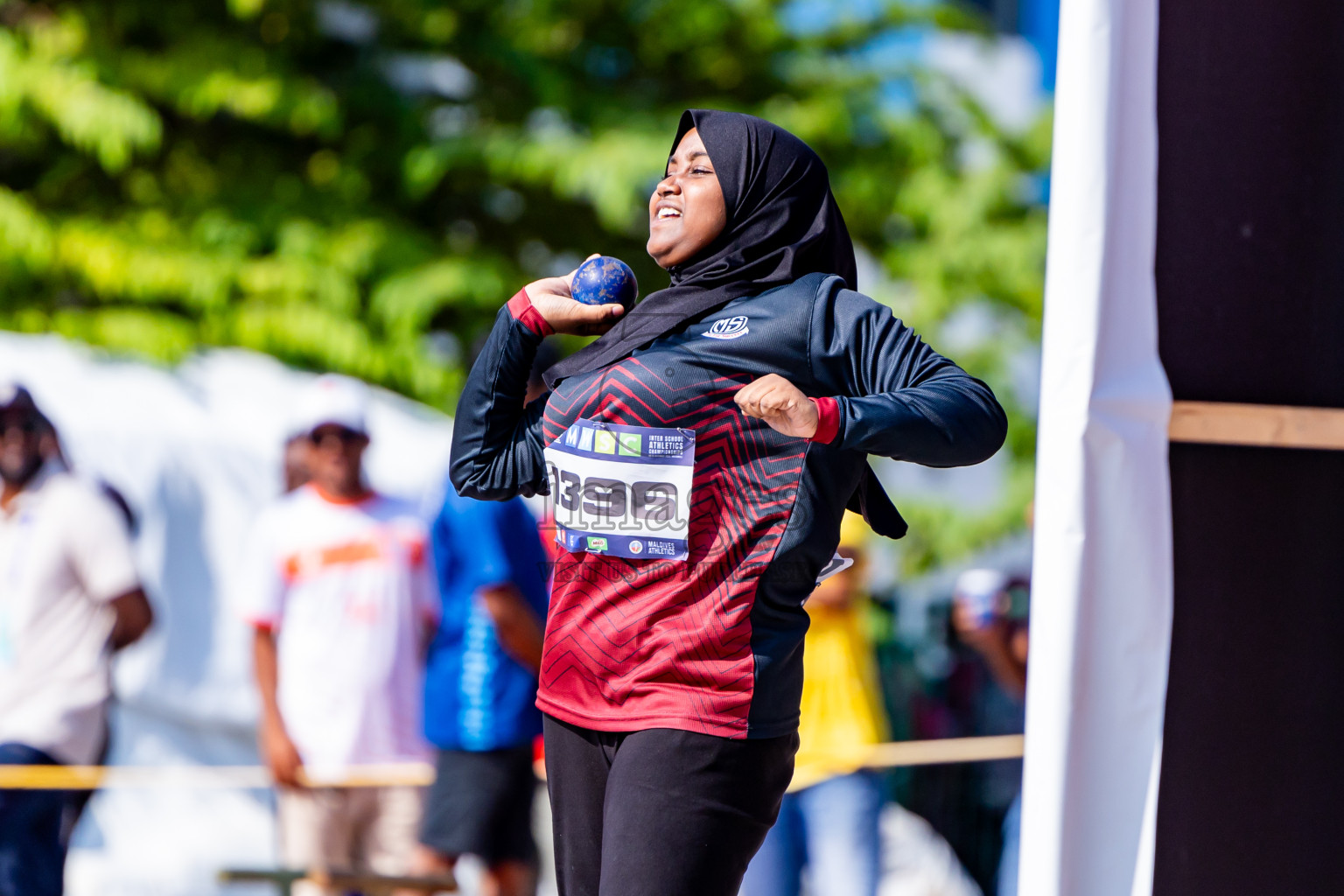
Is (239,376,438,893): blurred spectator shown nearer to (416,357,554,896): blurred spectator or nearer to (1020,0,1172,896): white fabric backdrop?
(416,357,554,896): blurred spectator

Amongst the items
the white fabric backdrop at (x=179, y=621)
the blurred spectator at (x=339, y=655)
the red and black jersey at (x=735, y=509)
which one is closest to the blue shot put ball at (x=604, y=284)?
the red and black jersey at (x=735, y=509)

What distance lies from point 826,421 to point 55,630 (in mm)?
3655

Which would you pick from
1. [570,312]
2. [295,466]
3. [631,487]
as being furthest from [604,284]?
[295,466]

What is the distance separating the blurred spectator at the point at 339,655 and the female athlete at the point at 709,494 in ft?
9.04

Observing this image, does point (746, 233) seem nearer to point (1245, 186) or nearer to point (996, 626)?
point (1245, 186)

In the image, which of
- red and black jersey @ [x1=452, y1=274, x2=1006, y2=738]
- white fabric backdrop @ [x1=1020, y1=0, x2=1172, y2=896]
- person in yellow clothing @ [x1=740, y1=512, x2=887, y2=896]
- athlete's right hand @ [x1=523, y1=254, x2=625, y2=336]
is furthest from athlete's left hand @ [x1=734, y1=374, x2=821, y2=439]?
person in yellow clothing @ [x1=740, y1=512, x2=887, y2=896]

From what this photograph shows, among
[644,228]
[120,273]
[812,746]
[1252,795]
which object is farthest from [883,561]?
[1252,795]

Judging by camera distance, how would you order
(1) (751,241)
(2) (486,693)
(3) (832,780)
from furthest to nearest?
(2) (486,693), (3) (832,780), (1) (751,241)

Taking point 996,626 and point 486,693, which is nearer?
point 486,693

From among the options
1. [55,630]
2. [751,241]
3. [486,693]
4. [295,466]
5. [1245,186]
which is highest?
[1245,186]

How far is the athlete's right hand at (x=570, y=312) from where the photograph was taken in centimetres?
221

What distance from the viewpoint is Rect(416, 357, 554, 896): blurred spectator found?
172 inches

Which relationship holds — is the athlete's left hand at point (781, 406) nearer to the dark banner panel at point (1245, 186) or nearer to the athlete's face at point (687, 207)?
the athlete's face at point (687, 207)

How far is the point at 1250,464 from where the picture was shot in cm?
247
